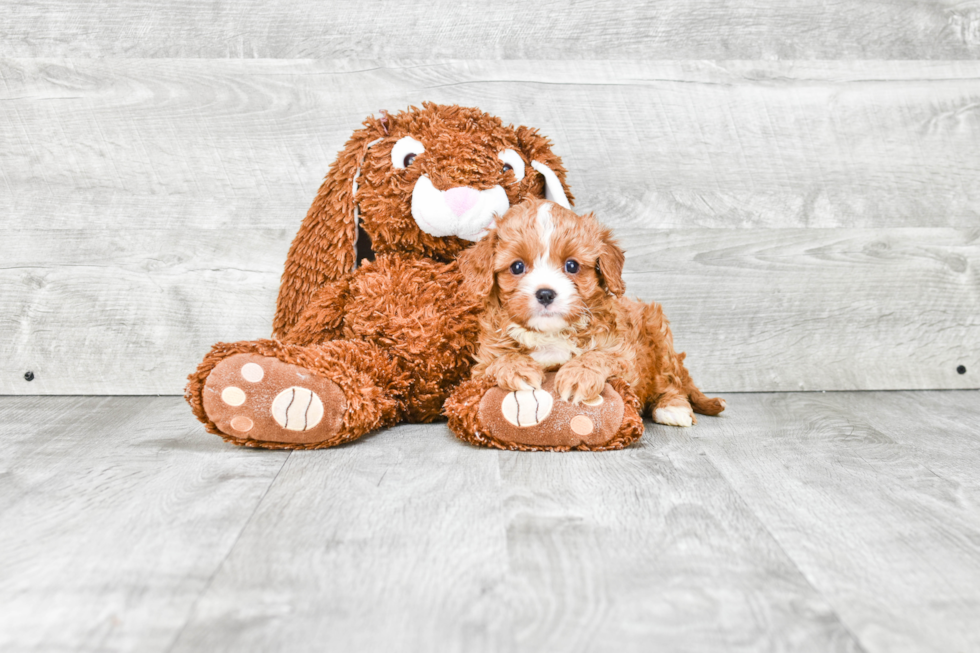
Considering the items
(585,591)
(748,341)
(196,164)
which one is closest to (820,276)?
(748,341)

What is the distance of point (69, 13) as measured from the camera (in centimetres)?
160

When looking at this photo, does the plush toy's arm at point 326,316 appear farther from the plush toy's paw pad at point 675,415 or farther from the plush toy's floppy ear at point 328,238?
the plush toy's paw pad at point 675,415

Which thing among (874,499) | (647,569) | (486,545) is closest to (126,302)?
(486,545)

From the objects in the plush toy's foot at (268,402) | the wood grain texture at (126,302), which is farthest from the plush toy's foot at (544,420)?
the wood grain texture at (126,302)

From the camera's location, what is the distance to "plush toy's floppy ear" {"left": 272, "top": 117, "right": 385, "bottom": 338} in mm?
1357

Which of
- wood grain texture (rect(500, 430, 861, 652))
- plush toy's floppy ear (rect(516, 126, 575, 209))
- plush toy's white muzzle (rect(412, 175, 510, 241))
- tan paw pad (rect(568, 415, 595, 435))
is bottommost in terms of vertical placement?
wood grain texture (rect(500, 430, 861, 652))

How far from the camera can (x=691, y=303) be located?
5.54 feet

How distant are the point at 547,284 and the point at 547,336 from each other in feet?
0.33

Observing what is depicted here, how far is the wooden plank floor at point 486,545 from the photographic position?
2.25ft

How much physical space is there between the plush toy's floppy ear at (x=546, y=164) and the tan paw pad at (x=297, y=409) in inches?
20.7

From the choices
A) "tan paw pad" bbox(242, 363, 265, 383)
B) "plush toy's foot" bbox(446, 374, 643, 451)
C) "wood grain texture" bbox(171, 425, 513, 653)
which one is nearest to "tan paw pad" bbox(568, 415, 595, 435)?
"plush toy's foot" bbox(446, 374, 643, 451)

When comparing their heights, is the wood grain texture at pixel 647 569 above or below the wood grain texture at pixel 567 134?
below

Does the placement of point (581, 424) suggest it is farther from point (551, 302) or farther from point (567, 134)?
point (567, 134)

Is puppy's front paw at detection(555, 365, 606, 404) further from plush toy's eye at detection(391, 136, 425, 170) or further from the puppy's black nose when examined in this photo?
plush toy's eye at detection(391, 136, 425, 170)
